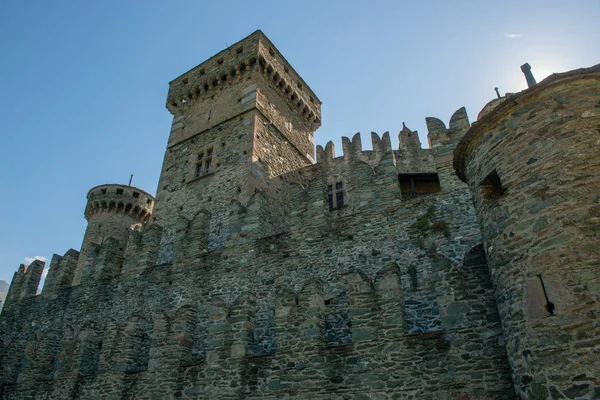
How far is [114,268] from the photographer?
15219mm

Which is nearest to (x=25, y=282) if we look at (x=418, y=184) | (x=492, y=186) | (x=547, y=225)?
(x=418, y=184)

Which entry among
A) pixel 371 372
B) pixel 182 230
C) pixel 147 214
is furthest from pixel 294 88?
pixel 371 372

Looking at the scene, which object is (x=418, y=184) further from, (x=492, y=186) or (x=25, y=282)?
(x=25, y=282)

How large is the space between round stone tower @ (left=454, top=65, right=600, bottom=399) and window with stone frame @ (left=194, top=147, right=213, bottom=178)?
40.3ft

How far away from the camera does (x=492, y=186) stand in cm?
648

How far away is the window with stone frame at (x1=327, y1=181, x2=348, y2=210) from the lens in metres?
18.9

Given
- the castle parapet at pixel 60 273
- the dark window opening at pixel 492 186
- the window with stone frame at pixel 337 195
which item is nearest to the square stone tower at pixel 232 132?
the window with stone frame at pixel 337 195

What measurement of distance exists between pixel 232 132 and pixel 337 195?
5311mm

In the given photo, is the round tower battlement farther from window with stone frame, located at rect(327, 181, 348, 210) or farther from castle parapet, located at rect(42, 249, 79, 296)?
→ window with stone frame, located at rect(327, 181, 348, 210)

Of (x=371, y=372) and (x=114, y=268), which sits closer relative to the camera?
(x=371, y=372)

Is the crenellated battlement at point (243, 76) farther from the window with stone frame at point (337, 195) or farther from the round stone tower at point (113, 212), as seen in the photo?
the round stone tower at point (113, 212)

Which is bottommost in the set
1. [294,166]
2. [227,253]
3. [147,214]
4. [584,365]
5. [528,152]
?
[584,365]

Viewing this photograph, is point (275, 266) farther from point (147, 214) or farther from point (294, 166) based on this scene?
point (147, 214)

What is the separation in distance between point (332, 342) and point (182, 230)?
249 inches
